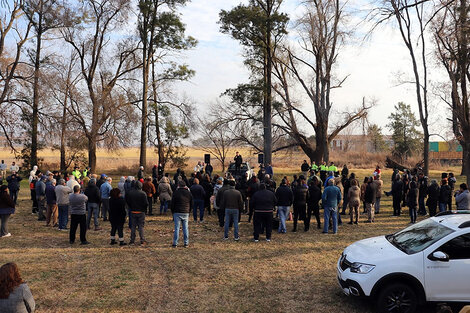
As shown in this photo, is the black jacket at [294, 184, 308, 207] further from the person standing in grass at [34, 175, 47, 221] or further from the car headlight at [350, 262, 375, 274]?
the person standing in grass at [34, 175, 47, 221]

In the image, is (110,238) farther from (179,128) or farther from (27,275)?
(179,128)

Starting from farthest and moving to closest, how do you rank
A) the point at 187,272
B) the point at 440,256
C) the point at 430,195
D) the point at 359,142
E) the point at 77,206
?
the point at 359,142 < the point at 430,195 < the point at 77,206 < the point at 187,272 < the point at 440,256

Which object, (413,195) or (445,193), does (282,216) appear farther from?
(445,193)

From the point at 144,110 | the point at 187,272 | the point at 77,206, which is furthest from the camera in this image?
the point at 144,110

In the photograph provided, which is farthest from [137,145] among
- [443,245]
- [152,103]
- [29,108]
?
[443,245]

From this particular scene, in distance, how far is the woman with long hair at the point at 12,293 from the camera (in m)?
4.05

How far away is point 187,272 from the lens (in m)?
8.12

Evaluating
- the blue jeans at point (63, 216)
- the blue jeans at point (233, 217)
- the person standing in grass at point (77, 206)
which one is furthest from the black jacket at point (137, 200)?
the blue jeans at point (63, 216)

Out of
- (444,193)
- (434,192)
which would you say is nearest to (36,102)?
(434,192)

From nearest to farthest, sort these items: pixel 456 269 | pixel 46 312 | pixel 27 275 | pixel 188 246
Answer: pixel 456 269 → pixel 46 312 → pixel 27 275 → pixel 188 246

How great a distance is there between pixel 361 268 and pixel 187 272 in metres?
3.73

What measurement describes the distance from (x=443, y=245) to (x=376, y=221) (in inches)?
318

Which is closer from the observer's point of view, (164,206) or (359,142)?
(164,206)

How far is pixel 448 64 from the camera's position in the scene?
22938 millimetres
